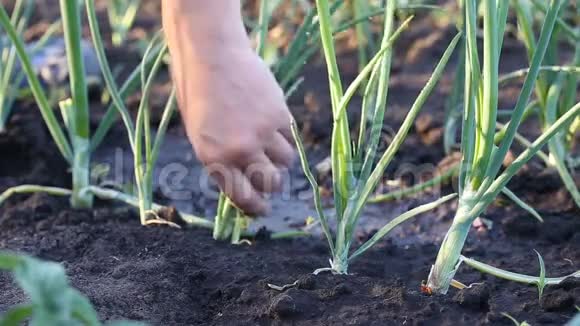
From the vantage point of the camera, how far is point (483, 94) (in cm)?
118

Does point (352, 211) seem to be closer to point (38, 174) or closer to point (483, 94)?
point (483, 94)

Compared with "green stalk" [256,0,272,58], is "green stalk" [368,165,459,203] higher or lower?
lower

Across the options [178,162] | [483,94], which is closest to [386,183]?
[178,162]

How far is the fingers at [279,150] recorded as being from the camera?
3.04ft

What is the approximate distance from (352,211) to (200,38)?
0.49 metres

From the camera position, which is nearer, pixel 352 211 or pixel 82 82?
pixel 352 211

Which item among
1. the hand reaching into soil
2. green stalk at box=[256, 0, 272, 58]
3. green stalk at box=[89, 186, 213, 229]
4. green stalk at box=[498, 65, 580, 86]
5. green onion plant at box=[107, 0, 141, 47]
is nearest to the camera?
the hand reaching into soil

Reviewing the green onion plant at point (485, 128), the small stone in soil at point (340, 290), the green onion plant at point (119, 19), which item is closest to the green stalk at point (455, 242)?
the green onion plant at point (485, 128)

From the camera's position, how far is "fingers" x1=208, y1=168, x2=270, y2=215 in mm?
929

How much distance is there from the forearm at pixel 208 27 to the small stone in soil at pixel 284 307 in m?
0.37

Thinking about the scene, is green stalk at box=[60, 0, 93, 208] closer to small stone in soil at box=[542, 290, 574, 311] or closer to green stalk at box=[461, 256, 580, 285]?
green stalk at box=[461, 256, 580, 285]

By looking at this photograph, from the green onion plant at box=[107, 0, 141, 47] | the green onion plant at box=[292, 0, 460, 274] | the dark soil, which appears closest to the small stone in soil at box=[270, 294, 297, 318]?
the dark soil

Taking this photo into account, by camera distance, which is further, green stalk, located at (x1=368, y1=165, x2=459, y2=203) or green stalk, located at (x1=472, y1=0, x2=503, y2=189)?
green stalk, located at (x1=368, y1=165, x2=459, y2=203)

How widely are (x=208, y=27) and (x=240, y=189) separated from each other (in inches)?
6.8
